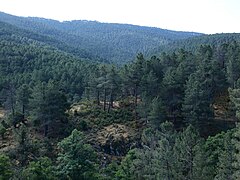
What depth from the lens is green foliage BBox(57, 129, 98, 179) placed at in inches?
1622

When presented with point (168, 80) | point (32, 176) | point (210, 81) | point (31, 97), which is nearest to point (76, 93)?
point (31, 97)

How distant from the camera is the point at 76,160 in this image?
42.0m

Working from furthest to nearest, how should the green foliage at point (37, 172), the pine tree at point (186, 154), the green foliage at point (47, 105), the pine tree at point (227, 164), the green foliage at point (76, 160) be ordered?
the green foliage at point (47, 105), the green foliage at point (76, 160), the green foliage at point (37, 172), the pine tree at point (186, 154), the pine tree at point (227, 164)

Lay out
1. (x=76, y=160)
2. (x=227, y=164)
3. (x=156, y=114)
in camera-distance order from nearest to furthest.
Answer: (x=227, y=164) < (x=76, y=160) < (x=156, y=114)

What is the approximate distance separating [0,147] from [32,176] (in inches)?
760

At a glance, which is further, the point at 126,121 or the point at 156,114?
the point at 126,121

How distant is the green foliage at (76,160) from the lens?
4120 centimetres

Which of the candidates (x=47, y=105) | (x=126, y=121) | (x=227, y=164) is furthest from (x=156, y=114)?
(x=227, y=164)

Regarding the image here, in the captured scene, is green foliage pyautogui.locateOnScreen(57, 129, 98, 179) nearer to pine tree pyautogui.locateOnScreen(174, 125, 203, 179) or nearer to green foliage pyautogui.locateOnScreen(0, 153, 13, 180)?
green foliage pyautogui.locateOnScreen(0, 153, 13, 180)

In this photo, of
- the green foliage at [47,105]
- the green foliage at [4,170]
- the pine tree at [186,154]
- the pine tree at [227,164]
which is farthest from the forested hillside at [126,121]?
the pine tree at [227,164]

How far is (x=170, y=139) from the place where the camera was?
45438mm

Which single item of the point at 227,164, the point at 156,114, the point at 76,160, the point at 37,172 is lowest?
the point at 76,160

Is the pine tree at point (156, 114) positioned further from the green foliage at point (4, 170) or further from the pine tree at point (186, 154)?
the green foliage at point (4, 170)

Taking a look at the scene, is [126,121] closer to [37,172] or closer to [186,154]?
[186,154]
